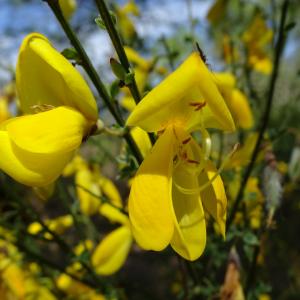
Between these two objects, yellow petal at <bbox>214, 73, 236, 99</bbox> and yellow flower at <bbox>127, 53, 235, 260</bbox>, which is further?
yellow petal at <bbox>214, 73, 236, 99</bbox>

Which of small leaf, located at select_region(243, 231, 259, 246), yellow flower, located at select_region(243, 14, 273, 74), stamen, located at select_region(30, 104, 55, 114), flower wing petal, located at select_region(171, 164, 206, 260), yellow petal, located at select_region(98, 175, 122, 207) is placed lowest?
yellow petal, located at select_region(98, 175, 122, 207)

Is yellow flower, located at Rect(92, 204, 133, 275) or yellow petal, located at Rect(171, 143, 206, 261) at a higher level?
yellow petal, located at Rect(171, 143, 206, 261)

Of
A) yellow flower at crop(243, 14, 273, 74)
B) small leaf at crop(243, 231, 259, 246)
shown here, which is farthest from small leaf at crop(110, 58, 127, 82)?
yellow flower at crop(243, 14, 273, 74)

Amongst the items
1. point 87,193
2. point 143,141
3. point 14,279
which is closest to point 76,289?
point 14,279

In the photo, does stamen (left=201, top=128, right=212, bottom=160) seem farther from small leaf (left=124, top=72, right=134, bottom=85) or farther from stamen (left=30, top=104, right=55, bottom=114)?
stamen (left=30, top=104, right=55, bottom=114)

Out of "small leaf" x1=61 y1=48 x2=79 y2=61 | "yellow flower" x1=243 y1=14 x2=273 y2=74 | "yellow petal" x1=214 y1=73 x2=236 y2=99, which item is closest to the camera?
"small leaf" x1=61 y1=48 x2=79 y2=61

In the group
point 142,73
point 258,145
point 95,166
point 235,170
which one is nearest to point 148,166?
point 258,145

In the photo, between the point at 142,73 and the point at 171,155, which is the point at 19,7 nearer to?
the point at 142,73

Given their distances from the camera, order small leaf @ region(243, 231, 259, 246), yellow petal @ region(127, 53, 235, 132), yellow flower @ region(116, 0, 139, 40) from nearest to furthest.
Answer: yellow petal @ region(127, 53, 235, 132), small leaf @ region(243, 231, 259, 246), yellow flower @ region(116, 0, 139, 40)
